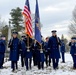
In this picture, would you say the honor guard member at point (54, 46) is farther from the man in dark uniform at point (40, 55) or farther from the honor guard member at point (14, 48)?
the honor guard member at point (14, 48)

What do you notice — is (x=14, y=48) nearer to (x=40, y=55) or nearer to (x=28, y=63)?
(x=28, y=63)

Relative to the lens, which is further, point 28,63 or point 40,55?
point 28,63

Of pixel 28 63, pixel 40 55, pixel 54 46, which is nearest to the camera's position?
pixel 54 46

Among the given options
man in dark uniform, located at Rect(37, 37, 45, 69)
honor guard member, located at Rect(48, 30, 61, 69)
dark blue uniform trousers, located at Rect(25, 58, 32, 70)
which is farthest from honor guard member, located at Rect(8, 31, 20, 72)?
honor guard member, located at Rect(48, 30, 61, 69)

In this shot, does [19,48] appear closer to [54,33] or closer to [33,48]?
[33,48]

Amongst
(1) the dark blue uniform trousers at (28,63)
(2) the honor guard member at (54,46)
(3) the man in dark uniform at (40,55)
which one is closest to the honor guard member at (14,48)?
(1) the dark blue uniform trousers at (28,63)

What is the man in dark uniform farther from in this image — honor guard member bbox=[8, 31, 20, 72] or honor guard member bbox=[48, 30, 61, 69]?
honor guard member bbox=[8, 31, 20, 72]

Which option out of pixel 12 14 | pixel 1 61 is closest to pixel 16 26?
pixel 12 14

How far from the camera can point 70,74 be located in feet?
41.5

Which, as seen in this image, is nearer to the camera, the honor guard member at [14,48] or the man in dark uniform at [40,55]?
the honor guard member at [14,48]

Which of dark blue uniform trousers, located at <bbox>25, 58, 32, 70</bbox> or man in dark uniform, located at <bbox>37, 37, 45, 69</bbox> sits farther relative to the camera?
man in dark uniform, located at <bbox>37, 37, 45, 69</bbox>

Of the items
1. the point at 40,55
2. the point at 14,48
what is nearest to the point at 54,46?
the point at 40,55

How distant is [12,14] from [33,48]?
5601 centimetres

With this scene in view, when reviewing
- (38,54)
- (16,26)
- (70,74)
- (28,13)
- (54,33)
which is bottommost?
(70,74)
